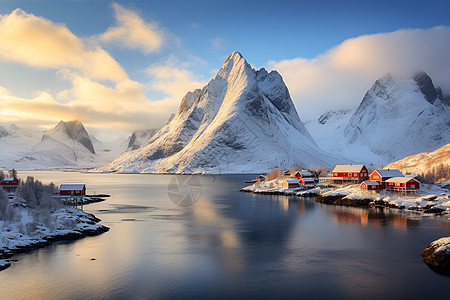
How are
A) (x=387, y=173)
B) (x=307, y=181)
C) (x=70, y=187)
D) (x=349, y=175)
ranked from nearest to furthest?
(x=70, y=187), (x=387, y=173), (x=349, y=175), (x=307, y=181)

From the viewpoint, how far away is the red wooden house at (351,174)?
317ft

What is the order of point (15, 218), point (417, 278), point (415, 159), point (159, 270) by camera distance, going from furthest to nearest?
point (415, 159) → point (15, 218) → point (159, 270) → point (417, 278)

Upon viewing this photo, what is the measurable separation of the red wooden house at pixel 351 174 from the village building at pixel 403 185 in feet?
40.1

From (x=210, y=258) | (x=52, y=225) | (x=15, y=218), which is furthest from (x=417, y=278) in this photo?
(x=15, y=218)

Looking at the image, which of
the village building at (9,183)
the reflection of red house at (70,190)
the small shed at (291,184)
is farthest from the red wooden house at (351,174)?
the village building at (9,183)

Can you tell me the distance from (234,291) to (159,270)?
936 centimetres

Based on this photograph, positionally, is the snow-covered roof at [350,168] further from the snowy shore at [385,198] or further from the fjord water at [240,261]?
the fjord water at [240,261]

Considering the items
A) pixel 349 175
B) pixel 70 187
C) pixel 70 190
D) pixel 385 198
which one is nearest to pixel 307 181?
pixel 349 175

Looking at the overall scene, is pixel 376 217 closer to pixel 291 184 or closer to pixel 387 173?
pixel 387 173

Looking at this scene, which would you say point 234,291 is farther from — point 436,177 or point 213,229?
point 436,177

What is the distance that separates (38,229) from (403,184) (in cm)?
7747

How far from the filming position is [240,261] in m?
36.4

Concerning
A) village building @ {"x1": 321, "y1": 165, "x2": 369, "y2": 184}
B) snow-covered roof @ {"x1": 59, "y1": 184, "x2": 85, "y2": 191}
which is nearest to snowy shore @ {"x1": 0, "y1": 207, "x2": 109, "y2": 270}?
snow-covered roof @ {"x1": 59, "y1": 184, "x2": 85, "y2": 191}

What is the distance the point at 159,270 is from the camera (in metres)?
33.5
